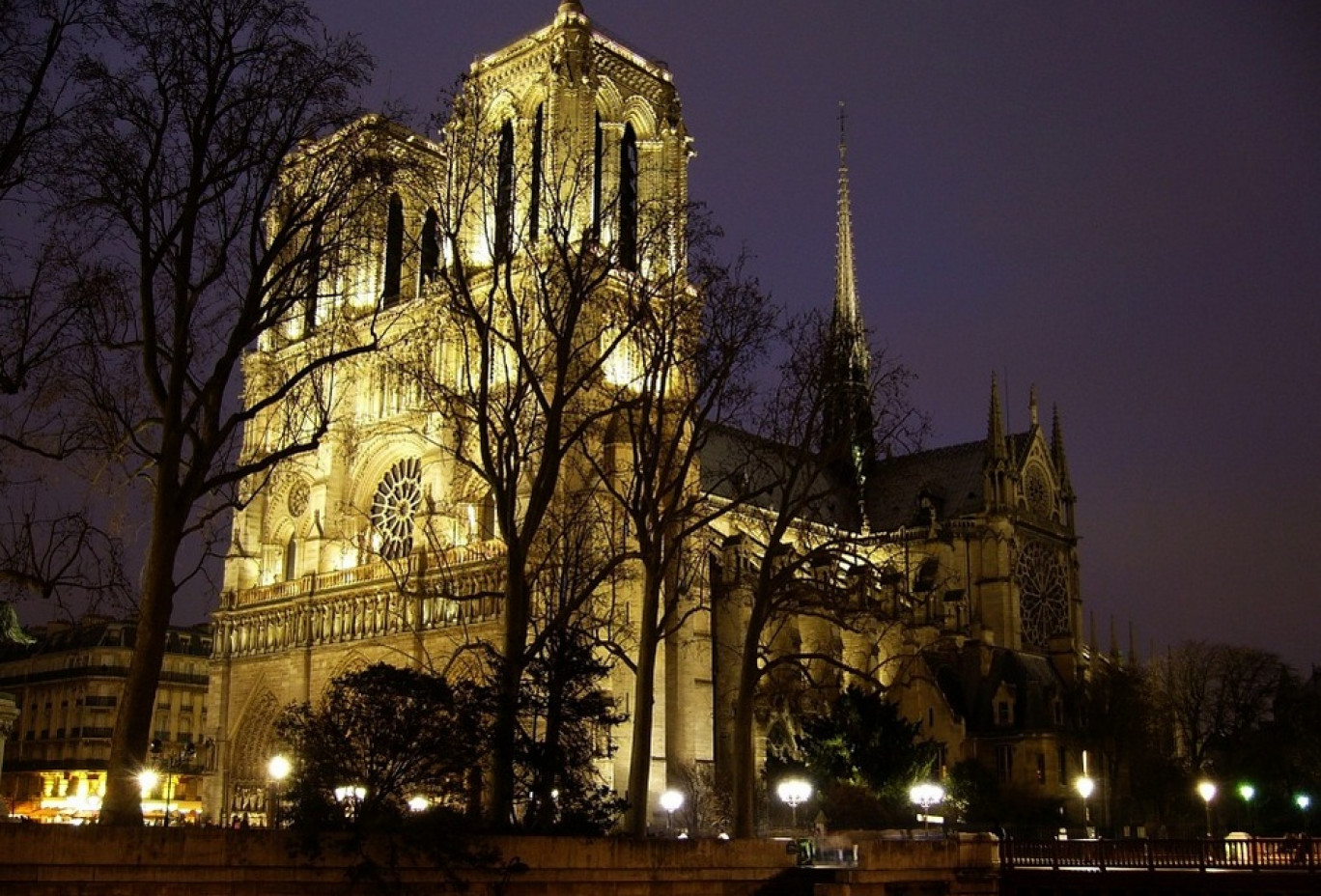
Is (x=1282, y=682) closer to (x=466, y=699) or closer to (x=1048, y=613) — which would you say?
(x=1048, y=613)

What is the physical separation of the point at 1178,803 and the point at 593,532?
33.1 metres

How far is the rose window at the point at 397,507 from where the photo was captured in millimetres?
52281

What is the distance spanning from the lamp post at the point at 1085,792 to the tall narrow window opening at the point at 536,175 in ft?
97.2

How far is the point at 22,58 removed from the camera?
60.0 feet


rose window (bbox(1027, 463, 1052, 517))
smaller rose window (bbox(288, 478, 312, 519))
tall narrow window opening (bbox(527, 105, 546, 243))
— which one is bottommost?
smaller rose window (bbox(288, 478, 312, 519))

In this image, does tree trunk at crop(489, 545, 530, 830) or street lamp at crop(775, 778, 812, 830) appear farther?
street lamp at crop(775, 778, 812, 830)

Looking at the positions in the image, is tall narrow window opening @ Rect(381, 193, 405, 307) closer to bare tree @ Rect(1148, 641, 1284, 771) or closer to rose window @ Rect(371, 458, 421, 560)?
rose window @ Rect(371, 458, 421, 560)

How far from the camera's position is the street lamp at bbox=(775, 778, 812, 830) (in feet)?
136

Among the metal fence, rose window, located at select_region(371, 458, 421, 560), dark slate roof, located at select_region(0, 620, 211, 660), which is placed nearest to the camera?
the metal fence

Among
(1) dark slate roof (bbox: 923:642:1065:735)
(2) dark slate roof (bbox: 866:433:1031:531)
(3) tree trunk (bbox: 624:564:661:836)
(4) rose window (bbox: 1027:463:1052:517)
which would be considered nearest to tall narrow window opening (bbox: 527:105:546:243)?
(3) tree trunk (bbox: 624:564:661:836)

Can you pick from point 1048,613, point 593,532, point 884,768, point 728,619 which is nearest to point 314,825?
point 593,532

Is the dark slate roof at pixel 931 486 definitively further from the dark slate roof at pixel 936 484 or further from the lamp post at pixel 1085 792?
the lamp post at pixel 1085 792

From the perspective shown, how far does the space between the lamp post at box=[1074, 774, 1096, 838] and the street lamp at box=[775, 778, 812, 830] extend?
49.1 feet

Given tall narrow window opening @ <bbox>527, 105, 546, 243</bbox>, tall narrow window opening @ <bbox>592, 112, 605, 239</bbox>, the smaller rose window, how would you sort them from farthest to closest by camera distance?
the smaller rose window, tall narrow window opening @ <bbox>592, 112, 605, 239</bbox>, tall narrow window opening @ <bbox>527, 105, 546, 243</bbox>
